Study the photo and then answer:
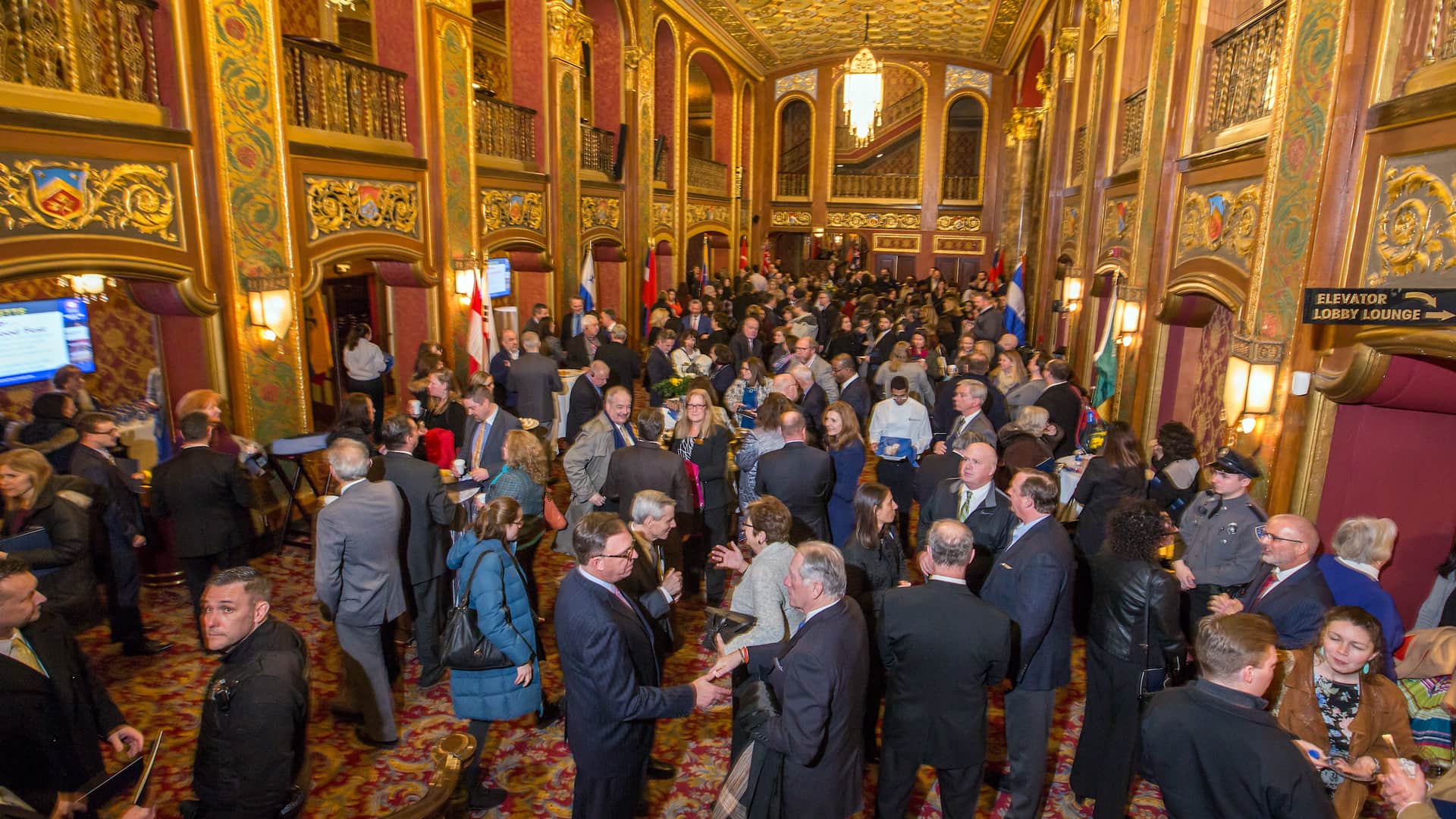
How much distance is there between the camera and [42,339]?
739 centimetres

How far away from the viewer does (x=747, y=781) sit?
2.83m

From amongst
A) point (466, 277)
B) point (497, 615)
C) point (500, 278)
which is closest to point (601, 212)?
point (500, 278)

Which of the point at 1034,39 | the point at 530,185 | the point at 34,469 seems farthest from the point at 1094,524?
the point at 1034,39

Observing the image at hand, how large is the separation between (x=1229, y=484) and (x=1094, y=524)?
0.96 m

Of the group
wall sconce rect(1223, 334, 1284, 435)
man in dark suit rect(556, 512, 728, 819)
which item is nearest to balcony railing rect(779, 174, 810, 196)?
wall sconce rect(1223, 334, 1284, 435)

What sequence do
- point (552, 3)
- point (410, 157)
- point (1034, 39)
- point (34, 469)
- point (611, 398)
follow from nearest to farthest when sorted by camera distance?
1. point (34, 469)
2. point (611, 398)
3. point (410, 157)
4. point (552, 3)
5. point (1034, 39)

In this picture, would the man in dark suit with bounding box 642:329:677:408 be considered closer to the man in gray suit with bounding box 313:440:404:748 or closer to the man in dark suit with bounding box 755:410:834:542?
the man in dark suit with bounding box 755:410:834:542

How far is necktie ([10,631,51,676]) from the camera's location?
2713 mm

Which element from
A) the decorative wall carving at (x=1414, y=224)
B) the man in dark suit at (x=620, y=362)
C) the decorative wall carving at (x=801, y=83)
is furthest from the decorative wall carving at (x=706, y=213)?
the decorative wall carving at (x=1414, y=224)

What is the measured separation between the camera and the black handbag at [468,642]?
135 inches

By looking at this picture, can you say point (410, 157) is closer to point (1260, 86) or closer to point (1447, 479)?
point (1260, 86)

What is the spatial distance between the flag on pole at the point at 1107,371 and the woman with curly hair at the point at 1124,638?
527 centimetres

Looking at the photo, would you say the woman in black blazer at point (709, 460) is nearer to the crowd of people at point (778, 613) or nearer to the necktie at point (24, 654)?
the crowd of people at point (778, 613)

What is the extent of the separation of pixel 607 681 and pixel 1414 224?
4.31 meters
